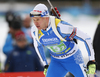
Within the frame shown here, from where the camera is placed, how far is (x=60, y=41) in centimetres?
276

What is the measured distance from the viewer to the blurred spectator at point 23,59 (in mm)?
4098

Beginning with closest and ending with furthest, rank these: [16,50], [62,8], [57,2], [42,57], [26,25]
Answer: [42,57] < [16,50] < [26,25] < [62,8] < [57,2]

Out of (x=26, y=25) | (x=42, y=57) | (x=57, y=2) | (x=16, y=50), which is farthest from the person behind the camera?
(x=57, y=2)

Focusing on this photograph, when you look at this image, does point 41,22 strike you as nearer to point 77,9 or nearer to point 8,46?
point 8,46

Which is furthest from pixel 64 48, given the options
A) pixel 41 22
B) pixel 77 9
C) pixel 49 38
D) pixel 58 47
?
pixel 77 9

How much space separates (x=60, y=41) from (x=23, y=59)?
1.50m

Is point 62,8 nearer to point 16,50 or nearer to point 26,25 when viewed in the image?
point 26,25

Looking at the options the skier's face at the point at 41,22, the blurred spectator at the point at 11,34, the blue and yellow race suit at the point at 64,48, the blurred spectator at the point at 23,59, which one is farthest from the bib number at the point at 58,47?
the blurred spectator at the point at 11,34

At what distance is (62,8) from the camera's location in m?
6.62

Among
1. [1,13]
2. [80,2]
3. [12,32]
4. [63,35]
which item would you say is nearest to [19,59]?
[12,32]

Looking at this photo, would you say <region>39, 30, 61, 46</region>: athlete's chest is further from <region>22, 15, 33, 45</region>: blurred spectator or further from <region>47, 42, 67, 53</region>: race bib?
<region>22, 15, 33, 45</region>: blurred spectator

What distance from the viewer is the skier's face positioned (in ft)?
8.79

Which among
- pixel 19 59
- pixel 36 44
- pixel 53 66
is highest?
pixel 36 44

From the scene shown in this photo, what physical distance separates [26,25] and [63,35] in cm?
183
